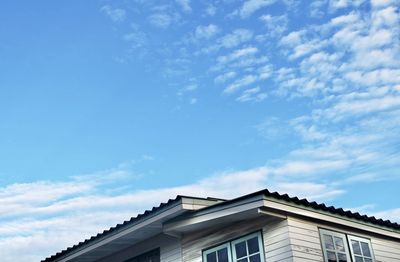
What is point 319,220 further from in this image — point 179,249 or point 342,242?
point 179,249

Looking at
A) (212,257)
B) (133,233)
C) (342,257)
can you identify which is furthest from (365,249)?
(133,233)

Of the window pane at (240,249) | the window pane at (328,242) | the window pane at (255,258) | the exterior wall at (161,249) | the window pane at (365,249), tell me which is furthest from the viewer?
the exterior wall at (161,249)

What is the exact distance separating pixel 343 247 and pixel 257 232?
1854mm

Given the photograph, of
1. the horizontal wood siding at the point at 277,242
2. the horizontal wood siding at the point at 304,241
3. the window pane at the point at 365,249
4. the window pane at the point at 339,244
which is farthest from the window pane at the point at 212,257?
the window pane at the point at 365,249

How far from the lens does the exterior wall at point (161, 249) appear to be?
42.8 ft

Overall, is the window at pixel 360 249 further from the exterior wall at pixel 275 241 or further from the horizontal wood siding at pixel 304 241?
the horizontal wood siding at pixel 304 241

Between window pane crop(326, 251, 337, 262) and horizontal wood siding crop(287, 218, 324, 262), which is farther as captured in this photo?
window pane crop(326, 251, 337, 262)

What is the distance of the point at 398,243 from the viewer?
13.1 meters

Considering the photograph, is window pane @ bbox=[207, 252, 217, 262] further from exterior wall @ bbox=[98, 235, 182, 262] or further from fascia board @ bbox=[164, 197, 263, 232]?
exterior wall @ bbox=[98, 235, 182, 262]

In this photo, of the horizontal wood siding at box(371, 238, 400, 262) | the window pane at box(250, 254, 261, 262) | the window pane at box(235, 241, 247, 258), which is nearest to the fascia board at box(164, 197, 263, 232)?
the window pane at box(235, 241, 247, 258)

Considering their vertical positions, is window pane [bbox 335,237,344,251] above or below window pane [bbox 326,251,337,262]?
above

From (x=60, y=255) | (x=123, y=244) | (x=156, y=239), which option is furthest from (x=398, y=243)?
(x=60, y=255)

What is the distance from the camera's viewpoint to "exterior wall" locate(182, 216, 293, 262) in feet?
35.1

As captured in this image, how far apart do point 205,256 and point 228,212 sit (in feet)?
5.07
